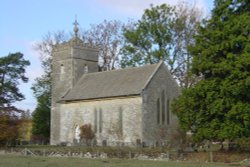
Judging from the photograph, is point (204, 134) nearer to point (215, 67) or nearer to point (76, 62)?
point (215, 67)

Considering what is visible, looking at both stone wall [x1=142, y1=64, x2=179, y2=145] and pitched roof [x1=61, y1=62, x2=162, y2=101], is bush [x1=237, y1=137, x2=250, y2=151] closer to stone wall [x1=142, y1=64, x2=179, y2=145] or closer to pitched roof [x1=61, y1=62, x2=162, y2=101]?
stone wall [x1=142, y1=64, x2=179, y2=145]

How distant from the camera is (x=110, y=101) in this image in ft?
160

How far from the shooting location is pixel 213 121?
28781 millimetres

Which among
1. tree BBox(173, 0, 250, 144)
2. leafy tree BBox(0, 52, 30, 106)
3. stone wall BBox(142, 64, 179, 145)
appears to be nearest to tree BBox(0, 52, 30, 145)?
leafy tree BBox(0, 52, 30, 106)

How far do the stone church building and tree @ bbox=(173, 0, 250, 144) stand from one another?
13055 millimetres

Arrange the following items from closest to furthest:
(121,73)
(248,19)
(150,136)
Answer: (248,19) → (150,136) → (121,73)

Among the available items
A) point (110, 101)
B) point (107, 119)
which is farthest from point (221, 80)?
point (107, 119)

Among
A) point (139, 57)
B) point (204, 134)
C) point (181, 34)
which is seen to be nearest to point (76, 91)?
point (139, 57)

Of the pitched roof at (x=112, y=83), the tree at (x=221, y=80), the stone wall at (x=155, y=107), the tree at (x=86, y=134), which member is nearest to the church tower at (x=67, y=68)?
the pitched roof at (x=112, y=83)

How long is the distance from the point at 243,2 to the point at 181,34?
25507 millimetres

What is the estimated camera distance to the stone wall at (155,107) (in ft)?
151

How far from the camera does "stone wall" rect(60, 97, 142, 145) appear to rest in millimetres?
46469

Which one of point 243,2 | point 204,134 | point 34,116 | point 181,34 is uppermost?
point 181,34

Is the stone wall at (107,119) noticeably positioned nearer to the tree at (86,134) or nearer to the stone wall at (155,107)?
the tree at (86,134)
